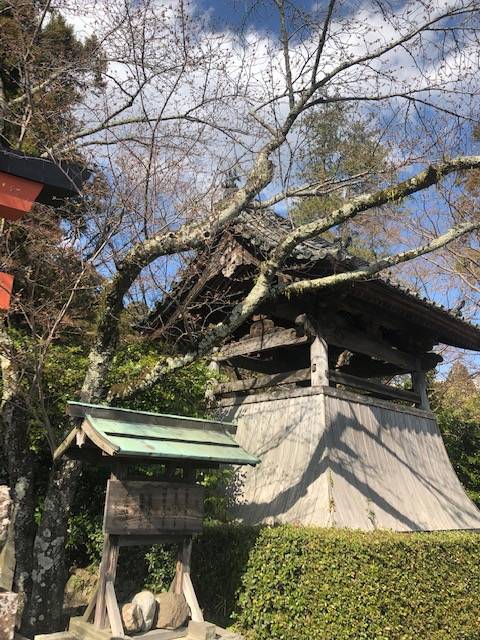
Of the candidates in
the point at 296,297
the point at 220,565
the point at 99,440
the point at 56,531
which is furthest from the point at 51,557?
the point at 296,297

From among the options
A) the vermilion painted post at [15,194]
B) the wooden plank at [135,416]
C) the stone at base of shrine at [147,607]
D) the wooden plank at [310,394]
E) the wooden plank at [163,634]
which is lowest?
the wooden plank at [163,634]

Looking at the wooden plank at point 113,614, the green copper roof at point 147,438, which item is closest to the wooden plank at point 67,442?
the green copper roof at point 147,438

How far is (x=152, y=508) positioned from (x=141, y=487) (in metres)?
0.22

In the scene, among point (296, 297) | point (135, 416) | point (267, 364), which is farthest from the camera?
point (267, 364)

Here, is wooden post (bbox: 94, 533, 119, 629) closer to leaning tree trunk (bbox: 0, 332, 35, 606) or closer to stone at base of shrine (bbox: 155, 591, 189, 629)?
stone at base of shrine (bbox: 155, 591, 189, 629)

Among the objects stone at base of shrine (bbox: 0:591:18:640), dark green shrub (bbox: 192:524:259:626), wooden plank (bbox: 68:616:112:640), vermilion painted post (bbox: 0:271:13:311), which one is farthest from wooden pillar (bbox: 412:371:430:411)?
stone at base of shrine (bbox: 0:591:18:640)

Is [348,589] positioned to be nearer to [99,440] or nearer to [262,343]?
[99,440]

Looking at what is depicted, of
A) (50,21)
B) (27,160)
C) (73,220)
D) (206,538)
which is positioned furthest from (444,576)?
(50,21)

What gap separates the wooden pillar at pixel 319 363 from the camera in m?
7.55

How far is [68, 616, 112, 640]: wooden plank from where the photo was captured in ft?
13.2

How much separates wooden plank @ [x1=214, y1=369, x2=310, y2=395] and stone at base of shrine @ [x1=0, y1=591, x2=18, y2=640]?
5.61m

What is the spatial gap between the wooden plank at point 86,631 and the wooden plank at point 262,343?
4.79 m

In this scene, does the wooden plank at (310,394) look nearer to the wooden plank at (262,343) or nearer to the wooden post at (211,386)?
the wooden post at (211,386)

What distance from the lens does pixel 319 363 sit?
760 centimetres
